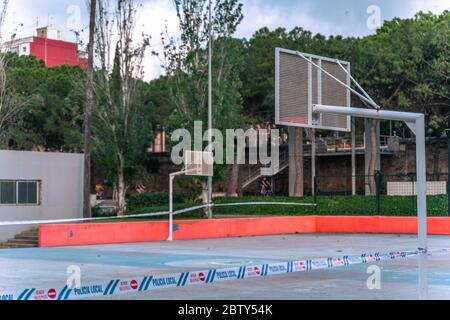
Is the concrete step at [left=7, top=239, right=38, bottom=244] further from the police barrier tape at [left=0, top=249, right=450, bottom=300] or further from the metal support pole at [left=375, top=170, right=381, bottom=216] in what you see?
A: the police barrier tape at [left=0, top=249, right=450, bottom=300]

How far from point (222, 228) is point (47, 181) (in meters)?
8.58

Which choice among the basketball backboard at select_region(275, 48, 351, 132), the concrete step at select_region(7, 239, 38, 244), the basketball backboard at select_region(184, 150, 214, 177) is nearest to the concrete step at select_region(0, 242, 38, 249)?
the concrete step at select_region(7, 239, 38, 244)

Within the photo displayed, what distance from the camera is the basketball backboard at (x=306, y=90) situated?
15586mm

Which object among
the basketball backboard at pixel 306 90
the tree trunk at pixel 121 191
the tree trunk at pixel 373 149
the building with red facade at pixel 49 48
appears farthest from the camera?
the building with red facade at pixel 49 48

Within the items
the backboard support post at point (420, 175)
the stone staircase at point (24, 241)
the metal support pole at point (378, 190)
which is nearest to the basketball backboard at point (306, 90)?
the backboard support post at point (420, 175)

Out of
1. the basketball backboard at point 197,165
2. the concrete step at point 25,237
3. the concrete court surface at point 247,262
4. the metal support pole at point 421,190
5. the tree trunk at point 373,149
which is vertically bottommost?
the concrete step at point 25,237

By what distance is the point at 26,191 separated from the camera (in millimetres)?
34719

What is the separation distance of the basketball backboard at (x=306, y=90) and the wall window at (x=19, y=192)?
66.2 feet

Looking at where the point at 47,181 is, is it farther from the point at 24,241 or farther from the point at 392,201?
the point at 392,201

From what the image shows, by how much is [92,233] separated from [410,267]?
45.3ft

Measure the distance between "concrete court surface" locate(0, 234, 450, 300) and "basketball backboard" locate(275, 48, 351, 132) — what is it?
11.0 ft

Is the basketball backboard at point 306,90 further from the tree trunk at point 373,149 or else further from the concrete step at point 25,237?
the tree trunk at point 373,149

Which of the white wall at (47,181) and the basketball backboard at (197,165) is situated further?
the white wall at (47,181)

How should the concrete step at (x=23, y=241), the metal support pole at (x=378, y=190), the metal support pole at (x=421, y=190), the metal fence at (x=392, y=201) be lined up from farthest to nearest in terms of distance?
the metal fence at (x=392, y=201), the metal support pole at (x=378, y=190), the concrete step at (x=23, y=241), the metal support pole at (x=421, y=190)
